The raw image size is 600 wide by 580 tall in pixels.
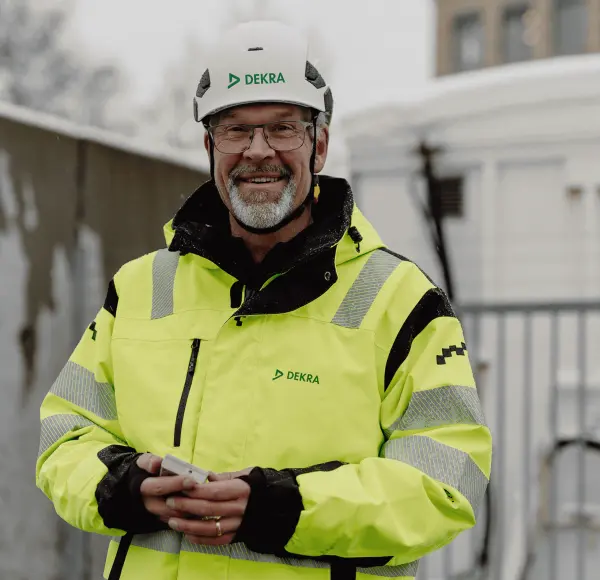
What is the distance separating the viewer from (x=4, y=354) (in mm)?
3498

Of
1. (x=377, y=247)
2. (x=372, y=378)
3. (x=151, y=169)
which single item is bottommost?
(x=372, y=378)

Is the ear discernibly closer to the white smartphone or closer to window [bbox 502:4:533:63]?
the white smartphone

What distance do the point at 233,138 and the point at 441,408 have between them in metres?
0.79

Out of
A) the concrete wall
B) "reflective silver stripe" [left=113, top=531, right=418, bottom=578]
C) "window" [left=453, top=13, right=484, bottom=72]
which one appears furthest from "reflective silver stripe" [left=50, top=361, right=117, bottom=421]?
"window" [left=453, top=13, right=484, bottom=72]

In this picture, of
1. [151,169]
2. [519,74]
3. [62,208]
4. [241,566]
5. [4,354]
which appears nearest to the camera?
[241,566]

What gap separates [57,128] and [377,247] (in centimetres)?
208

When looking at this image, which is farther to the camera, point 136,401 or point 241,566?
point 136,401

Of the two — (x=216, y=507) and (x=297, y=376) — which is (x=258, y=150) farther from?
(x=216, y=507)

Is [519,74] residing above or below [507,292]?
above

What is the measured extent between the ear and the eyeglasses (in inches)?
4.4

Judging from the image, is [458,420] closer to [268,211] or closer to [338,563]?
[338,563]

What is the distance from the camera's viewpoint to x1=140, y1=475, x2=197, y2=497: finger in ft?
5.58

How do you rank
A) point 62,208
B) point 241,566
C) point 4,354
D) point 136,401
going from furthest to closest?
1. point 62,208
2. point 4,354
3. point 136,401
4. point 241,566

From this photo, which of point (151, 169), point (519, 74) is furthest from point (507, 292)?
point (151, 169)
